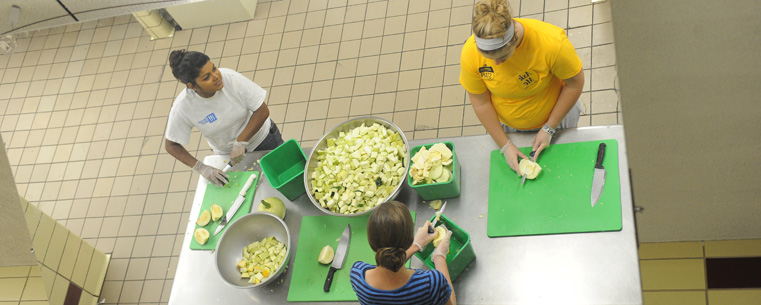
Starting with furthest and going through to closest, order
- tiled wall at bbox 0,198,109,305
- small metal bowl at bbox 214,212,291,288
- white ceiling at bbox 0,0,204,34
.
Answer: tiled wall at bbox 0,198,109,305, small metal bowl at bbox 214,212,291,288, white ceiling at bbox 0,0,204,34

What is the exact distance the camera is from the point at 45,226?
3.95 m

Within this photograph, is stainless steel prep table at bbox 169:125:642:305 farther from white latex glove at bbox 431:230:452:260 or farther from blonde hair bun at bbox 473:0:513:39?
blonde hair bun at bbox 473:0:513:39

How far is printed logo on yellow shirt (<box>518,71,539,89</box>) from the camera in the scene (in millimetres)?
2393

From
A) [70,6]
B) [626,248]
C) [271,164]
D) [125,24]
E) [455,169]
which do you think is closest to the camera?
[70,6]

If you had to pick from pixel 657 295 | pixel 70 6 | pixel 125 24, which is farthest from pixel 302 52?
pixel 70 6

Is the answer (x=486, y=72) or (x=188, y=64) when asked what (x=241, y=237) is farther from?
(x=486, y=72)

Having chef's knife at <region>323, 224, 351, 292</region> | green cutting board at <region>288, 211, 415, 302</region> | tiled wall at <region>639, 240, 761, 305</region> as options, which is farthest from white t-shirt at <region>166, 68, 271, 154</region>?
tiled wall at <region>639, 240, 761, 305</region>

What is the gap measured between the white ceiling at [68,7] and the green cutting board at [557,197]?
1792mm

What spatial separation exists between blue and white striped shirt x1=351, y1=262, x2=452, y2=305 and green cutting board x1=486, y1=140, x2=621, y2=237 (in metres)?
0.46

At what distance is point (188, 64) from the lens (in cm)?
283

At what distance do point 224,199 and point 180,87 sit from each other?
2.67 m

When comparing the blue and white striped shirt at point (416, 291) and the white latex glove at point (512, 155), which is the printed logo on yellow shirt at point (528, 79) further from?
the blue and white striped shirt at point (416, 291)

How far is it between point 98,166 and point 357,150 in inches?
132

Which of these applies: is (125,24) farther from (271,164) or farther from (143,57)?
(271,164)
